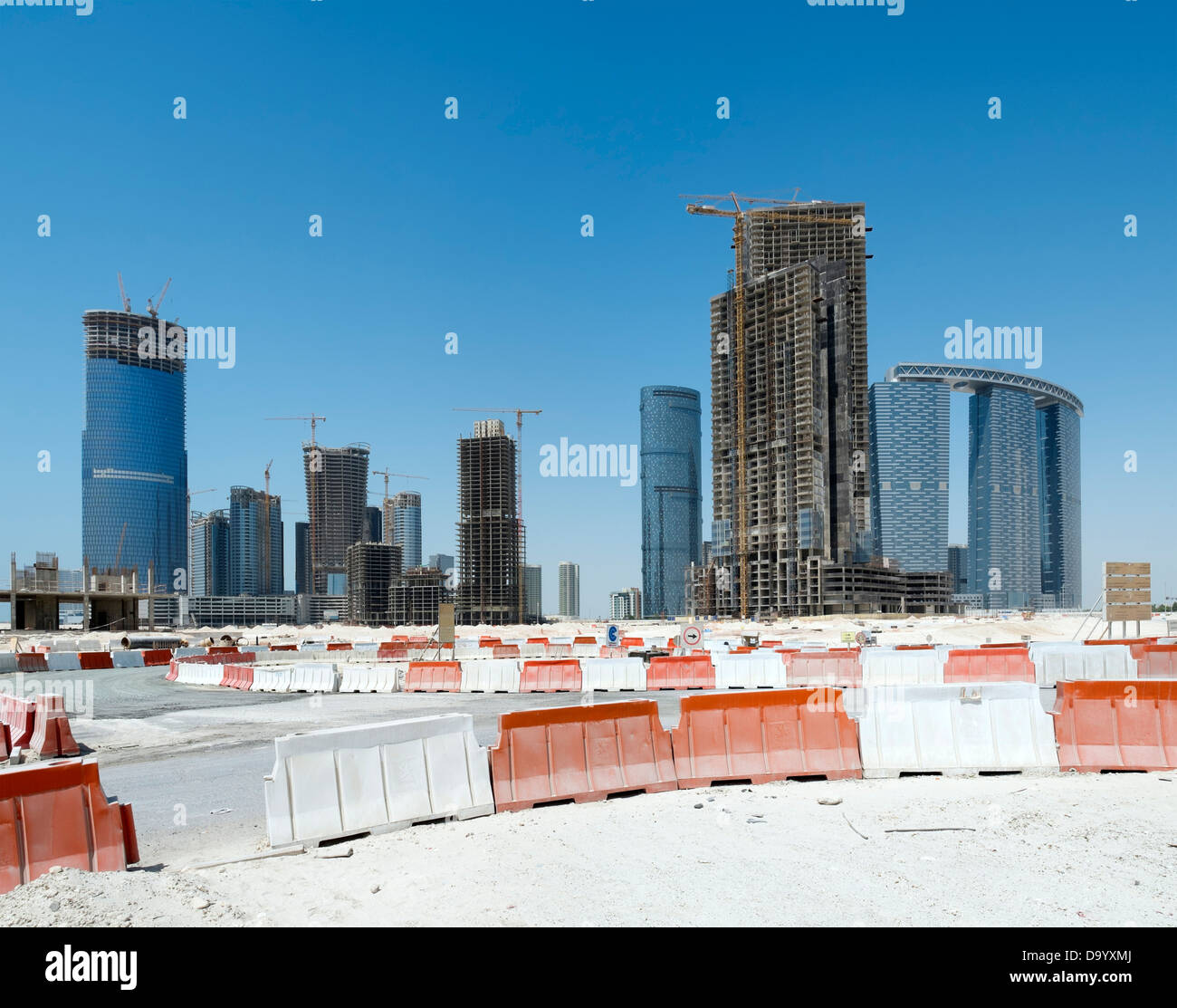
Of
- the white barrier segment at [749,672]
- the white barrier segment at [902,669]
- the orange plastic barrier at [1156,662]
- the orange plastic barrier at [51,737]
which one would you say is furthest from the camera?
the white barrier segment at [749,672]

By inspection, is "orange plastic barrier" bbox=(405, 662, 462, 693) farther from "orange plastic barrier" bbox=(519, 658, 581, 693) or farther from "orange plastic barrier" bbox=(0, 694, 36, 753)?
"orange plastic barrier" bbox=(0, 694, 36, 753)

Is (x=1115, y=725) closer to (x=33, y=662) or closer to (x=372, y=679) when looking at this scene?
(x=372, y=679)

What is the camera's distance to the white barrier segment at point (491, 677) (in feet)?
82.7

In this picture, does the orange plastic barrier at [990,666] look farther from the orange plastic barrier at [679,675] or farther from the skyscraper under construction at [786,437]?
the skyscraper under construction at [786,437]

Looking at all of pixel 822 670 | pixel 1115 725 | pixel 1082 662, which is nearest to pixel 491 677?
pixel 822 670

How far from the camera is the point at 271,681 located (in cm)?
2822

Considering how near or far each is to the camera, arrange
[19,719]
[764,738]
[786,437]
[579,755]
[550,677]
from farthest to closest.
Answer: [786,437] → [550,677] → [19,719] → [764,738] → [579,755]

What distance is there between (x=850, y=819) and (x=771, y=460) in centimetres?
14409

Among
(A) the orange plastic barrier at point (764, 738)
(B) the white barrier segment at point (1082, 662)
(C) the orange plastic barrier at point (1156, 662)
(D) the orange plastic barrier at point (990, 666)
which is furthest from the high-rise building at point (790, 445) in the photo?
(A) the orange plastic barrier at point (764, 738)

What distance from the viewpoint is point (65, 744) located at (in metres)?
14.6

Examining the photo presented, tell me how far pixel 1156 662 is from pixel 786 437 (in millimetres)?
130785

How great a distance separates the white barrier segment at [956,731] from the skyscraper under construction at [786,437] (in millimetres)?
125854
